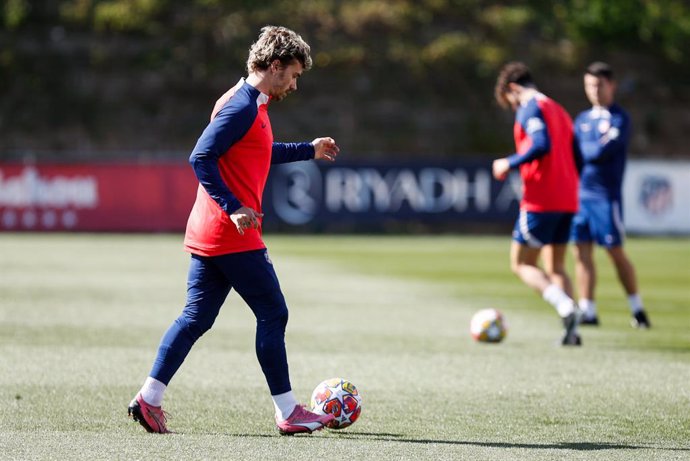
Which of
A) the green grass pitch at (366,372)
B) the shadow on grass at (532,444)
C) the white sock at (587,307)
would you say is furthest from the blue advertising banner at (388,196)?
the shadow on grass at (532,444)

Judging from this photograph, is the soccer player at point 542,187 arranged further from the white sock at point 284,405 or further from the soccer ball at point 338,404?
the white sock at point 284,405

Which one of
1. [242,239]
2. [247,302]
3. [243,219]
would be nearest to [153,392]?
[247,302]

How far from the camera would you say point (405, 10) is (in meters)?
38.3

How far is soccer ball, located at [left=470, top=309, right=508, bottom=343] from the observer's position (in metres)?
10.2

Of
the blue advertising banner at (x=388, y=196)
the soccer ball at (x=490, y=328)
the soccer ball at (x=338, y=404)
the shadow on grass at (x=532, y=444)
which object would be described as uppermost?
the soccer ball at (x=338, y=404)

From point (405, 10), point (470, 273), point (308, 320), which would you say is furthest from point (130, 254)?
point (405, 10)

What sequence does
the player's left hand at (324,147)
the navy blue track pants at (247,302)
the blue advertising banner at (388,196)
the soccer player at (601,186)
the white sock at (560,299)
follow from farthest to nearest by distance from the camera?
the blue advertising banner at (388,196) < the soccer player at (601,186) < the white sock at (560,299) < the player's left hand at (324,147) < the navy blue track pants at (247,302)

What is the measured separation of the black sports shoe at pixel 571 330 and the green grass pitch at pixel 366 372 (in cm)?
17

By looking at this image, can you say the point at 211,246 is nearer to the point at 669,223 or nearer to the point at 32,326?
the point at 32,326

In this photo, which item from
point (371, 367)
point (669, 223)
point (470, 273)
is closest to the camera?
point (371, 367)

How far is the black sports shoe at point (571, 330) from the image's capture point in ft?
32.3

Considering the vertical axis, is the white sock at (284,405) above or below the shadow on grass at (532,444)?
above

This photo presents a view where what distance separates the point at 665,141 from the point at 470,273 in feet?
68.8

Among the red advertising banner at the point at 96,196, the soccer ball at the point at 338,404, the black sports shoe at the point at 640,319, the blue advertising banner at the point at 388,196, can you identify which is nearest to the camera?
the soccer ball at the point at 338,404
